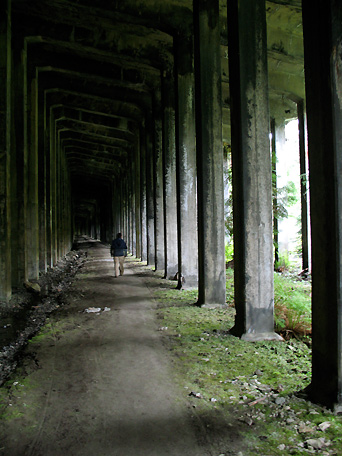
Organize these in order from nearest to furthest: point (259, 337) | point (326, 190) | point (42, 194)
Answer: point (326, 190) → point (259, 337) → point (42, 194)

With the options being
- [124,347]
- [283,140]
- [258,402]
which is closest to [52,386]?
[124,347]

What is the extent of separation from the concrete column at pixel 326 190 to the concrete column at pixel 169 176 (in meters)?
8.75

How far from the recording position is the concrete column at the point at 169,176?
12.1m

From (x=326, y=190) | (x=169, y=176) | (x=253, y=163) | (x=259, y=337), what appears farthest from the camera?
(x=169, y=176)

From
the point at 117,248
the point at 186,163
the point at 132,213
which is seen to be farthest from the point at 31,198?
the point at 132,213

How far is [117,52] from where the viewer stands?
11.8 m

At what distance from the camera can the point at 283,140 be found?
14.5 meters

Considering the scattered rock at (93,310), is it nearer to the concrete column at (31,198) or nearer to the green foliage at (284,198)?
the concrete column at (31,198)

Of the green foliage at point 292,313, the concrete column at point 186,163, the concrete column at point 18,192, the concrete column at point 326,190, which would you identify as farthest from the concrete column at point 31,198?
the concrete column at point 326,190

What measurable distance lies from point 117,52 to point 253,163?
8371 millimetres

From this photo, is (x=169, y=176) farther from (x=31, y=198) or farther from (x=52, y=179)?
(x=52, y=179)

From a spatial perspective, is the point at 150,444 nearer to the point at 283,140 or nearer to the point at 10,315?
the point at 10,315

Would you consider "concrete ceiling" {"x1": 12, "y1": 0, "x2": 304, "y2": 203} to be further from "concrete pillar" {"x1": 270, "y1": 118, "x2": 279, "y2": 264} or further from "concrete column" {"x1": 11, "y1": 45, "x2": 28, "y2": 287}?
"concrete column" {"x1": 11, "y1": 45, "x2": 28, "y2": 287}

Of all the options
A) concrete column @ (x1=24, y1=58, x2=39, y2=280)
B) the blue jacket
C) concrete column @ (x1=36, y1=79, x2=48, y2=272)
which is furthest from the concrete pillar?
concrete column @ (x1=36, y1=79, x2=48, y2=272)
